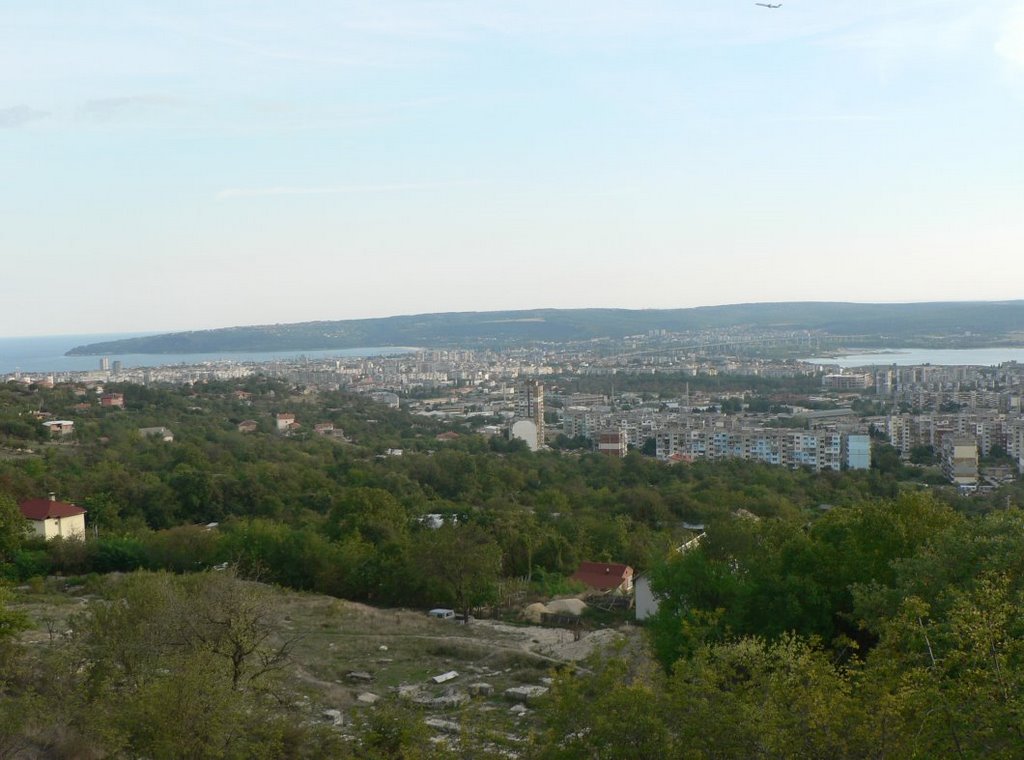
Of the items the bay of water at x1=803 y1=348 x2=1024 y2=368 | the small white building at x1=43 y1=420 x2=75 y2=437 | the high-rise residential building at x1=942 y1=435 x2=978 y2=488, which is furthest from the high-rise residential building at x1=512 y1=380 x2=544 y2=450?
the bay of water at x1=803 y1=348 x2=1024 y2=368

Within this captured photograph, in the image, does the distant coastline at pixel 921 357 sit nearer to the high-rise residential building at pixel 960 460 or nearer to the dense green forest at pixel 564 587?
the high-rise residential building at pixel 960 460

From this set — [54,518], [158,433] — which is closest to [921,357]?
[158,433]

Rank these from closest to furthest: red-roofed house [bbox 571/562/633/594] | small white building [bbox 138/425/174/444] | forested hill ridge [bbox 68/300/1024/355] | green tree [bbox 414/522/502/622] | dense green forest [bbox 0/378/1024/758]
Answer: dense green forest [bbox 0/378/1024/758] < green tree [bbox 414/522/502/622] < red-roofed house [bbox 571/562/633/594] < small white building [bbox 138/425/174/444] < forested hill ridge [bbox 68/300/1024/355]

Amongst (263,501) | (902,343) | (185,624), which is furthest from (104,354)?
(185,624)

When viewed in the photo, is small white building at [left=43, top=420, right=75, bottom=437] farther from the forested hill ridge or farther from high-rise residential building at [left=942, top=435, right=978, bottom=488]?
the forested hill ridge

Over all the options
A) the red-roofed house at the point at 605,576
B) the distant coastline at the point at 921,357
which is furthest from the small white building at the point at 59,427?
the distant coastline at the point at 921,357

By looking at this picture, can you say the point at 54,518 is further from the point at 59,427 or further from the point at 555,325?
the point at 555,325
